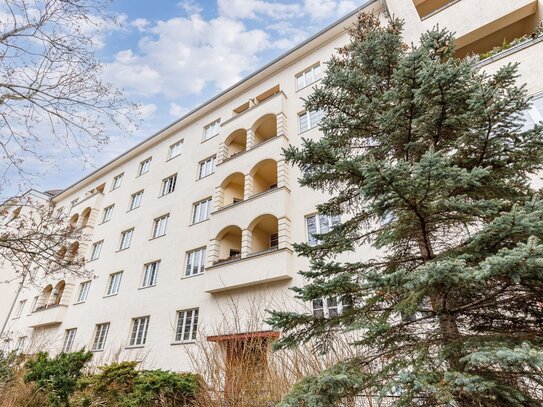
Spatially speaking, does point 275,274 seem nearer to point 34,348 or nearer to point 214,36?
point 214,36

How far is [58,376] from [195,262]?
810 cm

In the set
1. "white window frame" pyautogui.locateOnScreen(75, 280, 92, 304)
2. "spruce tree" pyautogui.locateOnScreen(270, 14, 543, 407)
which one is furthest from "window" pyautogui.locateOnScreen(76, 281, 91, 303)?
"spruce tree" pyautogui.locateOnScreen(270, 14, 543, 407)

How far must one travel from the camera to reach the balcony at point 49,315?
1947cm

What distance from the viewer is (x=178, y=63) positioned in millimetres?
9797

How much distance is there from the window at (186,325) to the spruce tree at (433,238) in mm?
10572

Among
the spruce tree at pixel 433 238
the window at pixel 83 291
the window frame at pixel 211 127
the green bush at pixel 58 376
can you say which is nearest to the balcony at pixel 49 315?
the window at pixel 83 291

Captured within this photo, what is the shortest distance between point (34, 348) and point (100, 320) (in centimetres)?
317

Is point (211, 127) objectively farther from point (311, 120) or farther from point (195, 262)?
point (195, 262)

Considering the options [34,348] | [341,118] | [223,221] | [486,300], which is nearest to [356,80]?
[341,118]

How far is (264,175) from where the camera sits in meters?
15.6

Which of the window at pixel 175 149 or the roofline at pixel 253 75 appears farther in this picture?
the window at pixel 175 149

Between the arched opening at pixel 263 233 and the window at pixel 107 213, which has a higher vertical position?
the window at pixel 107 213

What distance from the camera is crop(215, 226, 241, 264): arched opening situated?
14.0 m

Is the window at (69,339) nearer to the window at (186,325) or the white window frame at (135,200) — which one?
the white window frame at (135,200)
